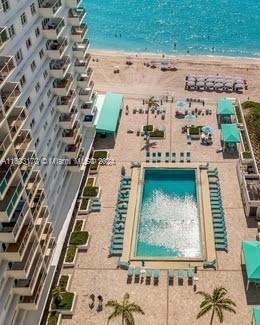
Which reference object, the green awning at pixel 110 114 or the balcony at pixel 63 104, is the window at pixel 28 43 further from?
the green awning at pixel 110 114

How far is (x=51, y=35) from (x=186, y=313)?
101 feet

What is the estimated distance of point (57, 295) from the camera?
45031 mm

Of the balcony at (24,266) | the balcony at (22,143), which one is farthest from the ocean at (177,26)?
the balcony at (24,266)

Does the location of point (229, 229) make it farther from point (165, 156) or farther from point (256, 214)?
point (165, 156)

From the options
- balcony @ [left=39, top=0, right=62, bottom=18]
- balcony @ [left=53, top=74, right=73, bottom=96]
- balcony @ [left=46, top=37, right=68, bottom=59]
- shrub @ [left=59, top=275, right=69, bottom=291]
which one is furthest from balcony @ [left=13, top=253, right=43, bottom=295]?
balcony @ [left=39, top=0, right=62, bottom=18]

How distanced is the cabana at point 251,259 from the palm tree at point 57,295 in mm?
18261

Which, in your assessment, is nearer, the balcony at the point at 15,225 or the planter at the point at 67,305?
the balcony at the point at 15,225

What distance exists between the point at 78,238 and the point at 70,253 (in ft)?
7.22

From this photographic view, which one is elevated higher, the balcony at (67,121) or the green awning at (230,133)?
the green awning at (230,133)

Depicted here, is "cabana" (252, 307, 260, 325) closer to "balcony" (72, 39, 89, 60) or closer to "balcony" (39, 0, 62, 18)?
"balcony" (39, 0, 62, 18)

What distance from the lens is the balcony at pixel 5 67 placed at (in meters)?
33.3

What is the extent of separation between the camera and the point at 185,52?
119 meters

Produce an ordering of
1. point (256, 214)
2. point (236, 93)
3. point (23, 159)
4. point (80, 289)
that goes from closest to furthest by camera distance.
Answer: point (23, 159)
point (80, 289)
point (256, 214)
point (236, 93)

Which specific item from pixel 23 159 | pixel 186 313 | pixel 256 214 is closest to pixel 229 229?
pixel 256 214
